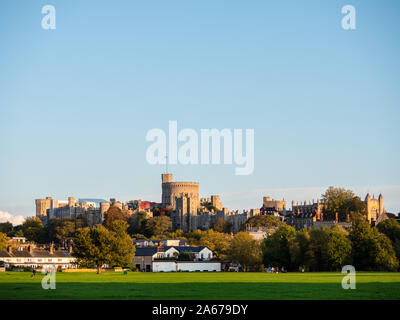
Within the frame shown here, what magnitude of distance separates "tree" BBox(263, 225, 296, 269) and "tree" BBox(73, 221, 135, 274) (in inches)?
704

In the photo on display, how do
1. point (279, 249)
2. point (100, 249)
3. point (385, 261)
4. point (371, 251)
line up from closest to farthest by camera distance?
point (385, 261) < point (371, 251) < point (100, 249) < point (279, 249)

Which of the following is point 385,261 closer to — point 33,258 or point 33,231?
point 33,258

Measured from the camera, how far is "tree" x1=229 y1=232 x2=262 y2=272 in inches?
3905

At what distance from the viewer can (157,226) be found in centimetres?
16875

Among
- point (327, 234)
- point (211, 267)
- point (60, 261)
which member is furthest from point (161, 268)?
point (327, 234)

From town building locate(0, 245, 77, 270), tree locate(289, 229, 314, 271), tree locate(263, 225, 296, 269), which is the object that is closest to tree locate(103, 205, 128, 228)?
town building locate(0, 245, 77, 270)

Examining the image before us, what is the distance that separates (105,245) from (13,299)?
50550 millimetres

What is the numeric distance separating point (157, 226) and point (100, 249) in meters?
82.7

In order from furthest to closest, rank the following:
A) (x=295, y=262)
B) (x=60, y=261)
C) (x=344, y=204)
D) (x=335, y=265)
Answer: (x=344, y=204)
(x=60, y=261)
(x=295, y=262)
(x=335, y=265)

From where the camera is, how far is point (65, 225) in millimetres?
170500

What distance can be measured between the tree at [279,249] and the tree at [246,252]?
3.55 m

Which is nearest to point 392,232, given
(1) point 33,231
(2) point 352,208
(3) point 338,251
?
(3) point 338,251

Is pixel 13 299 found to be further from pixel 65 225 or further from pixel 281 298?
pixel 65 225
